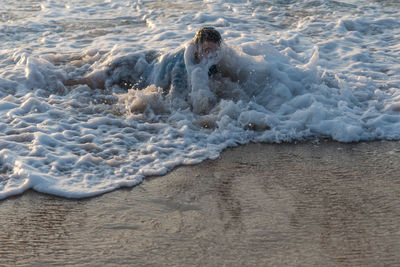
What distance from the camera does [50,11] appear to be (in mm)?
9977

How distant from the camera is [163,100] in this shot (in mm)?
5844

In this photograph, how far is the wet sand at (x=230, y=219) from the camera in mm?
3229

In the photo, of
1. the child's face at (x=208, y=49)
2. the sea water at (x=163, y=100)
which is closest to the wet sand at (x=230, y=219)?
the sea water at (x=163, y=100)

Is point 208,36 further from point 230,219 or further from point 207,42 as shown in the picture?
point 230,219

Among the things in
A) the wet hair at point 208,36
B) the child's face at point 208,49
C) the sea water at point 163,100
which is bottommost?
the sea water at point 163,100

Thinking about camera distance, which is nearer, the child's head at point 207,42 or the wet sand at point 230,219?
the wet sand at point 230,219

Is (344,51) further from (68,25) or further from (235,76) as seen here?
(68,25)

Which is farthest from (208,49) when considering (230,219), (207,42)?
(230,219)

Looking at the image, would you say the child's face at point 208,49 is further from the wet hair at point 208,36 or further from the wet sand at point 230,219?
the wet sand at point 230,219

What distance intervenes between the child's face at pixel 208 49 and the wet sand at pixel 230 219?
5.77 feet

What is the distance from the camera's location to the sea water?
4.58 metres

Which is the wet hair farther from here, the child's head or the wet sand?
the wet sand

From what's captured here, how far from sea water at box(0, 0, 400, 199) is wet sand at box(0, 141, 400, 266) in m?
0.26

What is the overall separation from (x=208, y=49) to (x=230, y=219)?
9.26 feet
